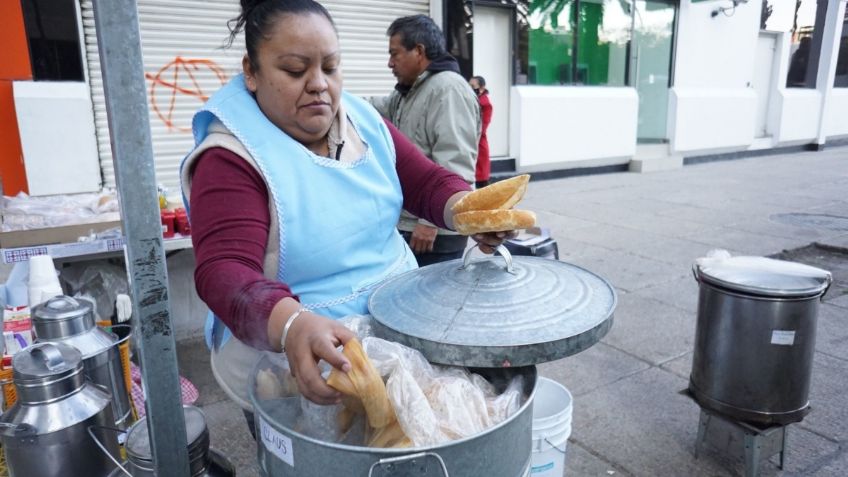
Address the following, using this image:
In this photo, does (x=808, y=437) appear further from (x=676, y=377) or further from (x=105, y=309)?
(x=105, y=309)

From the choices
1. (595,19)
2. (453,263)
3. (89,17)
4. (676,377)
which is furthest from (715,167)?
(453,263)

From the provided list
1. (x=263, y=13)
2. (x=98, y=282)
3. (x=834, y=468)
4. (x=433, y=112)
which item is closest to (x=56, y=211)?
(x=98, y=282)

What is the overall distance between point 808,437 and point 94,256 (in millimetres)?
3762

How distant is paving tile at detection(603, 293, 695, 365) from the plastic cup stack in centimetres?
317

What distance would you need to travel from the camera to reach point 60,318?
1.84 metres

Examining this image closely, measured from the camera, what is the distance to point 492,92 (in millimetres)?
9508

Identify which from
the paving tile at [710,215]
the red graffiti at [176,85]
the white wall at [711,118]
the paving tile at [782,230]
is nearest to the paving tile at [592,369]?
the paving tile at [782,230]

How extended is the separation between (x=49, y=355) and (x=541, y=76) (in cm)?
973

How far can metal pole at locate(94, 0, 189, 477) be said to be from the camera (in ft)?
2.66

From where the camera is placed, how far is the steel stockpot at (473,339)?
0.88 metres

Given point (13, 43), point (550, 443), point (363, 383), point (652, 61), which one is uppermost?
point (652, 61)

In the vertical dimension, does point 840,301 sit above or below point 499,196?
below

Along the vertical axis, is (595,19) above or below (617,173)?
above

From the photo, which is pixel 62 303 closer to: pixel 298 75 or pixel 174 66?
pixel 298 75
